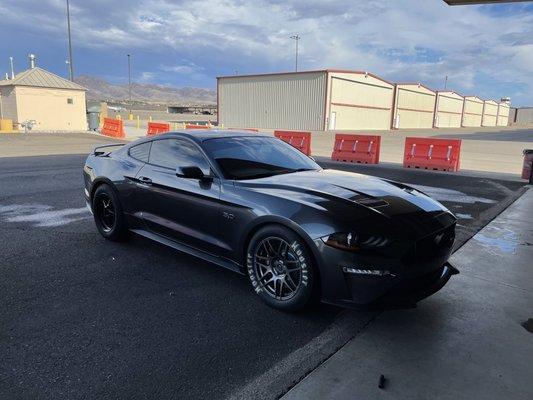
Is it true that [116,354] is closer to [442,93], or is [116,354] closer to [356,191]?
[356,191]

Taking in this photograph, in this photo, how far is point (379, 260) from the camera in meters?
3.11

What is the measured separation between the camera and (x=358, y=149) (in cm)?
1565

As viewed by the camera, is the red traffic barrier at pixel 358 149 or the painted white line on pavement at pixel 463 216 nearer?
the painted white line on pavement at pixel 463 216

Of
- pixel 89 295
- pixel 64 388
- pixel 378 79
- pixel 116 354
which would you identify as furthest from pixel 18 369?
pixel 378 79

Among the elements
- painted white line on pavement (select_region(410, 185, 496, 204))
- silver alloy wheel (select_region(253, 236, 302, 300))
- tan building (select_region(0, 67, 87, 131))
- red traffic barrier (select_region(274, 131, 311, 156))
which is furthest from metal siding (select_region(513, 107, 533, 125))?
silver alloy wheel (select_region(253, 236, 302, 300))

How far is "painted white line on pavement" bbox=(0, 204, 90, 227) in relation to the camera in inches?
250

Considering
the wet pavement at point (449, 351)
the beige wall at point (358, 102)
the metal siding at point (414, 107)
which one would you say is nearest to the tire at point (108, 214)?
the wet pavement at point (449, 351)

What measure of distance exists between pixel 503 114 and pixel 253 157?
409 ft

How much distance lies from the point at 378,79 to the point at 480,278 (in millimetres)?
50792

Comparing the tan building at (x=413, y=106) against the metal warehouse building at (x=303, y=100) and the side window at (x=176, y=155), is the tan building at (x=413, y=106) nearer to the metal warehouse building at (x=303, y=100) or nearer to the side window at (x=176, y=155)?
the metal warehouse building at (x=303, y=100)

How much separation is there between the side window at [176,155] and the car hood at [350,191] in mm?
641

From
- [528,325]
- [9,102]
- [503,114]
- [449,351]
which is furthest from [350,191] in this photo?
[503,114]

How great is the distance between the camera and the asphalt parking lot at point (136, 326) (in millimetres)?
2705

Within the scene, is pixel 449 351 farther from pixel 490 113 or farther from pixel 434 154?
pixel 490 113
